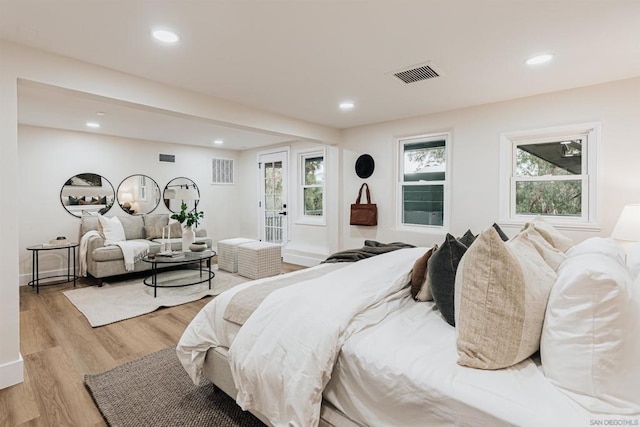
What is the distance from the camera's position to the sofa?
4391 mm

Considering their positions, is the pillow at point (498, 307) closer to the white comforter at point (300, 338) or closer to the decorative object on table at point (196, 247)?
the white comforter at point (300, 338)

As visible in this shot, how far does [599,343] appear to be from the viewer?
0.94 m

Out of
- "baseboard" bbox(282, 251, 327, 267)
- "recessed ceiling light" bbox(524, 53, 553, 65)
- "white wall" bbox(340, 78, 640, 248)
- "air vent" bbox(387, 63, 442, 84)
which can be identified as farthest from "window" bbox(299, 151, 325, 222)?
"recessed ceiling light" bbox(524, 53, 553, 65)

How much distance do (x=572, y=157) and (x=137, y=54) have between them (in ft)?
13.9

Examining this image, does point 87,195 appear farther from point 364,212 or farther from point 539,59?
point 539,59

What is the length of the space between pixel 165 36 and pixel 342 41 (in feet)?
4.04

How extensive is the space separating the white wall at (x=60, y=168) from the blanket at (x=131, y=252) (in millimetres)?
1242

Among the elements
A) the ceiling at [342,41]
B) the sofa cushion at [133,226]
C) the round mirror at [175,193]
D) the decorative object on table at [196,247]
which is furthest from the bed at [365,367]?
the round mirror at [175,193]

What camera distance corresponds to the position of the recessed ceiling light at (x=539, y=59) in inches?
98.0

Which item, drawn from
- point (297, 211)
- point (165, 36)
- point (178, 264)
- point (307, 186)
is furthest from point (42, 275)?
point (165, 36)

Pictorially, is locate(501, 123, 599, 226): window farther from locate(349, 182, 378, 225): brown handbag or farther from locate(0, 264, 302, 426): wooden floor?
locate(0, 264, 302, 426): wooden floor

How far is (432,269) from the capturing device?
61.6 inches

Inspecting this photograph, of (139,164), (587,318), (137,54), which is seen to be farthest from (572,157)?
(139,164)

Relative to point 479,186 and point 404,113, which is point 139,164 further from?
point 479,186
